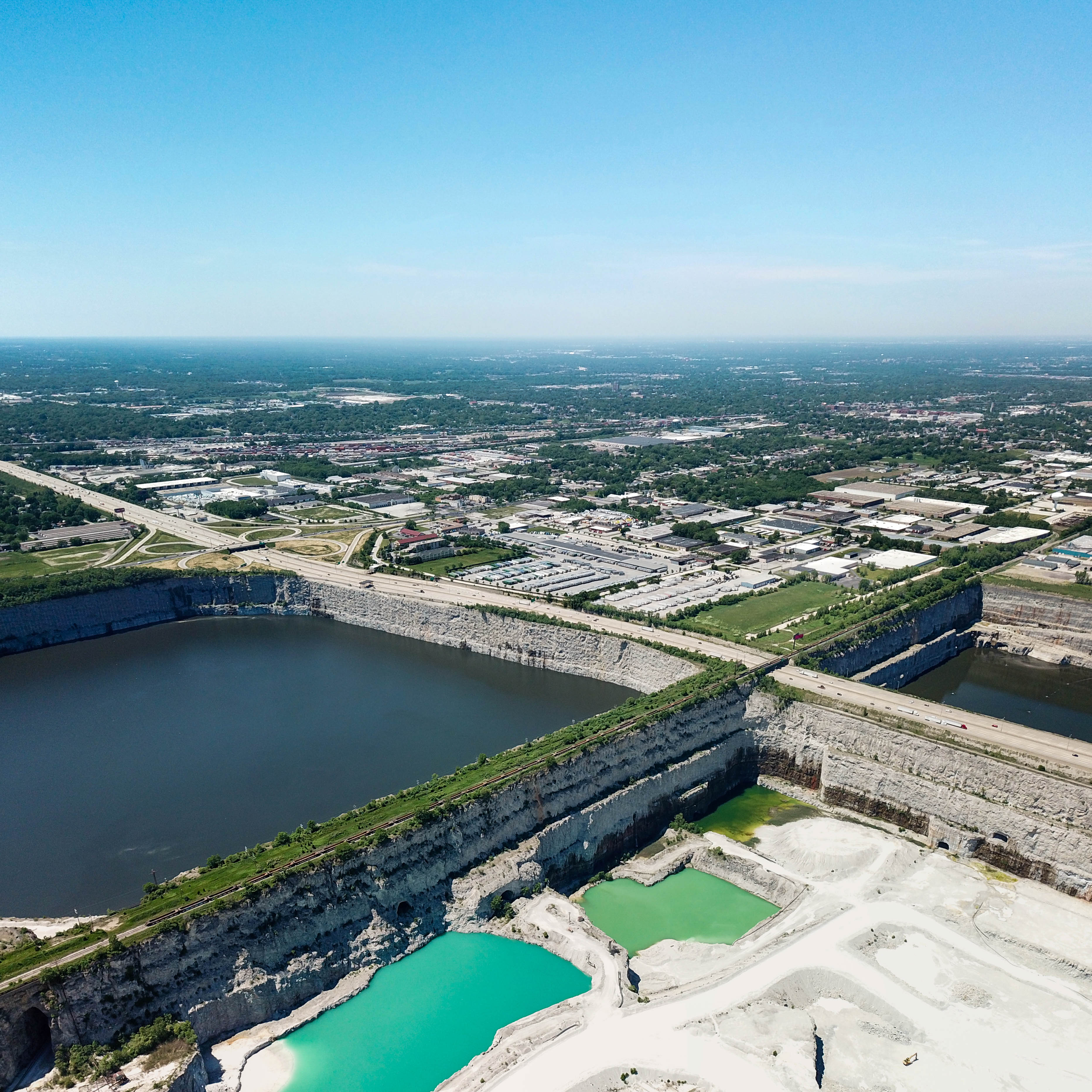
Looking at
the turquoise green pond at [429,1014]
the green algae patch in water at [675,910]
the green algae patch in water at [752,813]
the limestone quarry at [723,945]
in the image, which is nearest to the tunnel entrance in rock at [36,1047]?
the limestone quarry at [723,945]

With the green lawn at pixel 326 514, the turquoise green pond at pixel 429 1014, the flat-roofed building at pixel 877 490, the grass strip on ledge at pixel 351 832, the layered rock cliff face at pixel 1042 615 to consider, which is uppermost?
the flat-roofed building at pixel 877 490

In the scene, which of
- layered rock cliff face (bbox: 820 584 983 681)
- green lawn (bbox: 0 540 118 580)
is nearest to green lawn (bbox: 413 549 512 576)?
green lawn (bbox: 0 540 118 580)

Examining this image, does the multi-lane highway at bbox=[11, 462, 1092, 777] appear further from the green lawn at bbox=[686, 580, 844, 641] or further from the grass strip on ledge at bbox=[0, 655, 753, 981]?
the grass strip on ledge at bbox=[0, 655, 753, 981]

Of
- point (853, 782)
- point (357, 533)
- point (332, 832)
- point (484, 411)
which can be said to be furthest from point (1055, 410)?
point (332, 832)

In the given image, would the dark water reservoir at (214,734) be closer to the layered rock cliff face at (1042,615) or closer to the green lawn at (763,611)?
the green lawn at (763,611)

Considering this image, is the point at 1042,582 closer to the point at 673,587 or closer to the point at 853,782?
the point at 673,587

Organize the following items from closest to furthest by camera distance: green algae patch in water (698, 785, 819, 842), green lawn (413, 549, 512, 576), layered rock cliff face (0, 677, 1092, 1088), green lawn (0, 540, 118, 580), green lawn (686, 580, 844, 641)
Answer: layered rock cliff face (0, 677, 1092, 1088)
green algae patch in water (698, 785, 819, 842)
green lawn (686, 580, 844, 641)
green lawn (0, 540, 118, 580)
green lawn (413, 549, 512, 576)

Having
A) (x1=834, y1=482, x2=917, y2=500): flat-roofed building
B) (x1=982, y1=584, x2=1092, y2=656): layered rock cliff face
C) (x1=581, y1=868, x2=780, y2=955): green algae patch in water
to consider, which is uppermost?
(x1=834, y1=482, x2=917, y2=500): flat-roofed building
